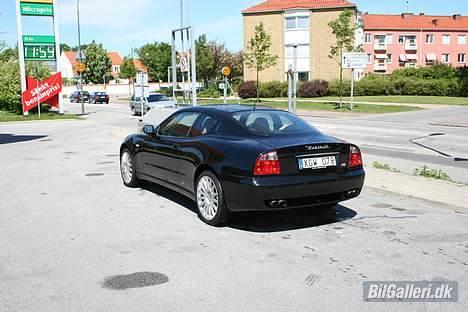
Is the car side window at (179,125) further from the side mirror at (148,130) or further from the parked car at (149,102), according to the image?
the parked car at (149,102)

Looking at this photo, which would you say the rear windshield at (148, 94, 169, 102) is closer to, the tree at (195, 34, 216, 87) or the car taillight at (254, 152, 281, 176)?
the car taillight at (254, 152, 281, 176)

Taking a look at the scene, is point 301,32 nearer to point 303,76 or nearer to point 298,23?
point 298,23

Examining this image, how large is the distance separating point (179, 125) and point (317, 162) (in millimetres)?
2247

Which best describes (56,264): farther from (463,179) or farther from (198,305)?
(463,179)

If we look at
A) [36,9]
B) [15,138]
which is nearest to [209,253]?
[15,138]

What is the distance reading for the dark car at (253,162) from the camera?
5.65 meters

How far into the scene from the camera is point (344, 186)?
19.9 feet

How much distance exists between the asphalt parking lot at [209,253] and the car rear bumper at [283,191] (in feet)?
1.15

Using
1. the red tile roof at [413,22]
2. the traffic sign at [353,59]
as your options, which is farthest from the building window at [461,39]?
the traffic sign at [353,59]

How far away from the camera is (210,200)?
6203 mm

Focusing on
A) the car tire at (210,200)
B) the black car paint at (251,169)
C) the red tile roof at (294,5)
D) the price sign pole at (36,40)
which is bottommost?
the car tire at (210,200)

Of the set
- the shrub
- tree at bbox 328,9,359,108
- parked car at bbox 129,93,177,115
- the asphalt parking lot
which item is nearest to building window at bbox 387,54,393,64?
the shrub

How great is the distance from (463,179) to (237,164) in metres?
5.43

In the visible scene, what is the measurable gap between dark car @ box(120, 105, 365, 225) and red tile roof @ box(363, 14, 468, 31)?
7690 cm
